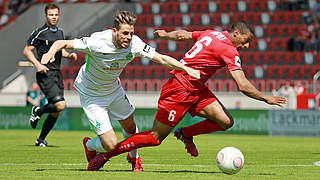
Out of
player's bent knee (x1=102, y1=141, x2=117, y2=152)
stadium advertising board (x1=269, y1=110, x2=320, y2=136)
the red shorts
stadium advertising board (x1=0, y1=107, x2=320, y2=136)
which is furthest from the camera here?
stadium advertising board (x1=0, y1=107, x2=320, y2=136)

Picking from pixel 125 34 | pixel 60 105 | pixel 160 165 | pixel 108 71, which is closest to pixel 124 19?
pixel 125 34

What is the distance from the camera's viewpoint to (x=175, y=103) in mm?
9164

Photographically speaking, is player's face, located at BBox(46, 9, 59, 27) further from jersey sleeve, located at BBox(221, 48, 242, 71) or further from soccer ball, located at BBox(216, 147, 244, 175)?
soccer ball, located at BBox(216, 147, 244, 175)

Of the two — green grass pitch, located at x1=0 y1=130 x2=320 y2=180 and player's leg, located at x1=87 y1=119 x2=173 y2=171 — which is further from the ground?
player's leg, located at x1=87 y1=119 x2=173 y2=171

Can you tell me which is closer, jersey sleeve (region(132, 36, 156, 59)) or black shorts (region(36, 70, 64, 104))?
jersey sleeve (region(132, 36, 156, 59))

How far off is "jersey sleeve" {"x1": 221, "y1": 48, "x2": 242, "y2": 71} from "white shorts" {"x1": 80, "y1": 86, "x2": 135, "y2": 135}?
1.44 meters

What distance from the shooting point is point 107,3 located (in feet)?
108

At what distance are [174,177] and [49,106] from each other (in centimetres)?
568

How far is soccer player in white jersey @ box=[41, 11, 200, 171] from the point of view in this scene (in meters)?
8.42

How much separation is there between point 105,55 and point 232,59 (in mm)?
1637

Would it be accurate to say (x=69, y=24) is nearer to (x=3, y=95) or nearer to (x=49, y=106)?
(x=3, y=95)

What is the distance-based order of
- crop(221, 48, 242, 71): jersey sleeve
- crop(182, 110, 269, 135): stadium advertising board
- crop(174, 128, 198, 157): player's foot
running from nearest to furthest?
crop(221, 48, 242, 71): jersey sleeve < crop(174, 128, 198, 157): player's foot < crop(182, 110, 269, 135): stadium advertising board

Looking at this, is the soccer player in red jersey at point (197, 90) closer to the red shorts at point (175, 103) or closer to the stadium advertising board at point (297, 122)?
the red shorts at point (175, 103)

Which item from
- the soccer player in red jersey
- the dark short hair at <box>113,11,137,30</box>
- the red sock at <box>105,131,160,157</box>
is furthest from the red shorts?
the dark short hair at <box>113,11,137,30</box>
